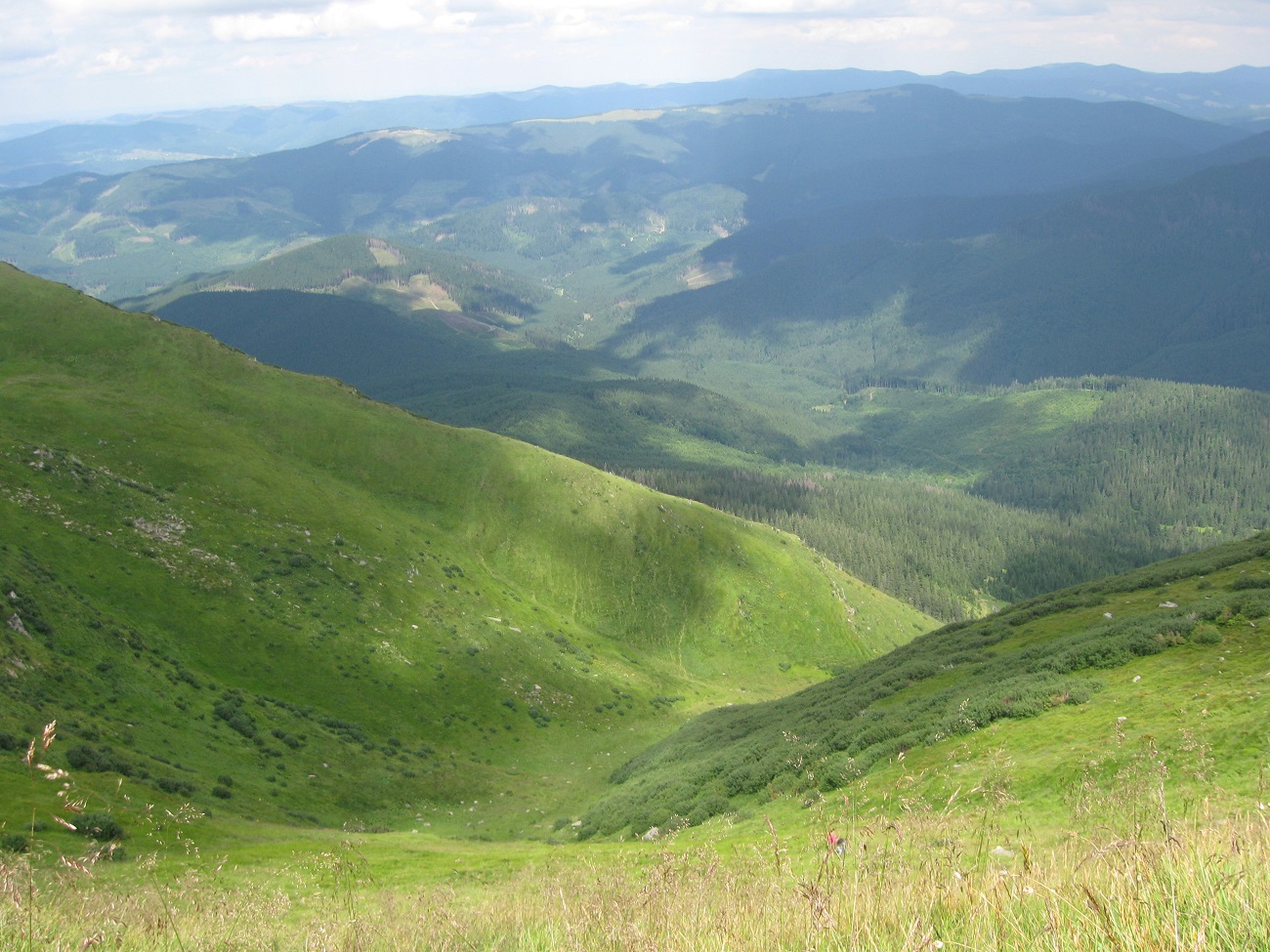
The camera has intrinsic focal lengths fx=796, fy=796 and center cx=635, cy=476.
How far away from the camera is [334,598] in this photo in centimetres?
6512

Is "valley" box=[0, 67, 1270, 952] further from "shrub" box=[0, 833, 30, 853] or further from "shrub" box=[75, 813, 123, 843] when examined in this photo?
"shrub" box=[0, 833, 30, 853]

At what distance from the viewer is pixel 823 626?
11394 cm

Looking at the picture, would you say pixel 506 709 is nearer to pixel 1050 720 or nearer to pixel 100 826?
pixel 100 826

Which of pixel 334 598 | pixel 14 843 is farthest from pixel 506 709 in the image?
pixel 14 843

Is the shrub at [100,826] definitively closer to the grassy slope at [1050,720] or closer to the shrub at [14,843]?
the shrub at [14,843]

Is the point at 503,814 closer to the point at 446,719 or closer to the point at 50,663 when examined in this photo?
the point at 446,719

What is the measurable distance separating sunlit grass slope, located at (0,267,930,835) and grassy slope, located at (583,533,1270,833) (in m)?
17.2

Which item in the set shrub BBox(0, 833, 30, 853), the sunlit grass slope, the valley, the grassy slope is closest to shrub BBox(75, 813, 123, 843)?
the valley

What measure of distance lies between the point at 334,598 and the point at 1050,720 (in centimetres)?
5548

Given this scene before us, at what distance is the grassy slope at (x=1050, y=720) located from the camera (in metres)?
17.5

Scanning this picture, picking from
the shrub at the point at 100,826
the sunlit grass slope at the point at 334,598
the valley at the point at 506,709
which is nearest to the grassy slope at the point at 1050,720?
the valley at the point at 506,709

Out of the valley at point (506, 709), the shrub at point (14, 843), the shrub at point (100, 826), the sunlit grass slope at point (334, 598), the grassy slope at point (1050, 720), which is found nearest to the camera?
the valley at point (506, 709)

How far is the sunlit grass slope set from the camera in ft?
139

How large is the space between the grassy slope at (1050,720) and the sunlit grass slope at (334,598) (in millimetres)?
17244
